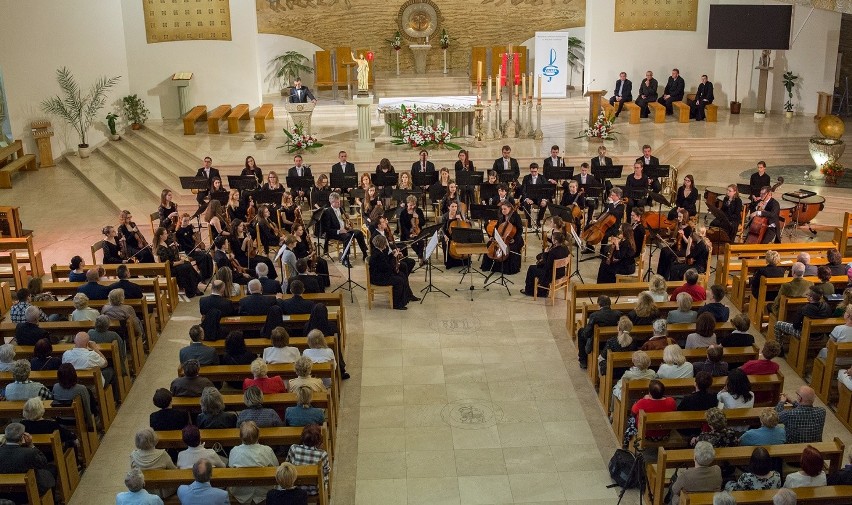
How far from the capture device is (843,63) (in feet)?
74.6

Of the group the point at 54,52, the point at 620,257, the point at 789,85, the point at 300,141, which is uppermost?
the point at 54,52

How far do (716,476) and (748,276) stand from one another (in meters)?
5.63

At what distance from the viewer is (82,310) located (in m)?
10.3

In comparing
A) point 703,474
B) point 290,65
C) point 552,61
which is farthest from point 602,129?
point 703,474

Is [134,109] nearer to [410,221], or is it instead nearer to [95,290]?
→ [410,221]

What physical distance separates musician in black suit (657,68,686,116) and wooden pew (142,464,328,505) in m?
17.7

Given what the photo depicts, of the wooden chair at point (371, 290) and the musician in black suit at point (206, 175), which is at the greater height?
the musician in black suit at point (206, 175)

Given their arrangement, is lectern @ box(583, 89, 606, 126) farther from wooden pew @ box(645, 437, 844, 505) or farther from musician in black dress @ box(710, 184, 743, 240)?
wooden pew @ box(645, 437, 844, 505)

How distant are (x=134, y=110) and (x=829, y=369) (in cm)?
1742

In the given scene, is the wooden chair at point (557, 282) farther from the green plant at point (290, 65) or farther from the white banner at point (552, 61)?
the green plant at point (290, 65)

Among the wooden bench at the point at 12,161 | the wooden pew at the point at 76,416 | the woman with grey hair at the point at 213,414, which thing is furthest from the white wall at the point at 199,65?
the woman with grey hair at the point at 213,414

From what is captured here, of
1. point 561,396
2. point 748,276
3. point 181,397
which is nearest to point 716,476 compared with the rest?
point 561,396

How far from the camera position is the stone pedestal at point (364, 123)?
1820cm

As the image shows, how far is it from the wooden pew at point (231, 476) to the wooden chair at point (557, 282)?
566 centimetres
